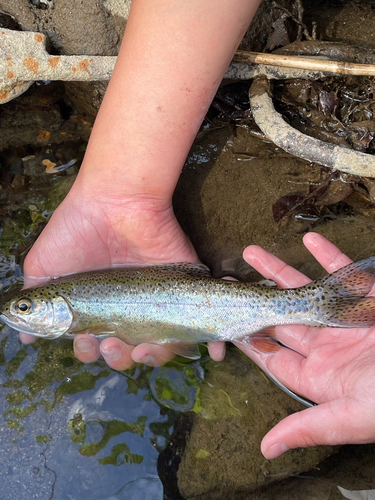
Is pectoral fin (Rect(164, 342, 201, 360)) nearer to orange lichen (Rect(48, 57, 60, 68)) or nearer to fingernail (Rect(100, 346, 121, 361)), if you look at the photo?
fingernail (Rect(100, 346, 121, 361))

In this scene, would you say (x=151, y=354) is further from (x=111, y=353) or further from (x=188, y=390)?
(x=188, y=390)

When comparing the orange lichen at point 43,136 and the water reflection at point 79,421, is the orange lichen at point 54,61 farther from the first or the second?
the water reflection at point 79,421

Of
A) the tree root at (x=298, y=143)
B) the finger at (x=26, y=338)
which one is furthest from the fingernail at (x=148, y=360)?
the tree root at (x=298, y=143)

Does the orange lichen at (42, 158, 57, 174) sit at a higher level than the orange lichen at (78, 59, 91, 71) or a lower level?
lower

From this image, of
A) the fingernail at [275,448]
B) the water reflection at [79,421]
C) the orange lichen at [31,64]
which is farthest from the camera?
the orange lichen at [31,64]

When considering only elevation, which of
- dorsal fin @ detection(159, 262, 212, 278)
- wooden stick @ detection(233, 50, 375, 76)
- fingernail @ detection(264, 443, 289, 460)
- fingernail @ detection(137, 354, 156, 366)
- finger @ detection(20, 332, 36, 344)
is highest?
wooden stick @ detection(233, 50, 375, 76)

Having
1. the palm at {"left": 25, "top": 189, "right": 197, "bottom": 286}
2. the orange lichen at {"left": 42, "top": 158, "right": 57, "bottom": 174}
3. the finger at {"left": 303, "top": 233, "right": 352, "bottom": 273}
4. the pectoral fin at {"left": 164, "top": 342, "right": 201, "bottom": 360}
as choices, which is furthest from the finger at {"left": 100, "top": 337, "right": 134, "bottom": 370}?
→ the orange lichen at {"left": 42, "top": 158, "right": 57, "bottom": 174}
